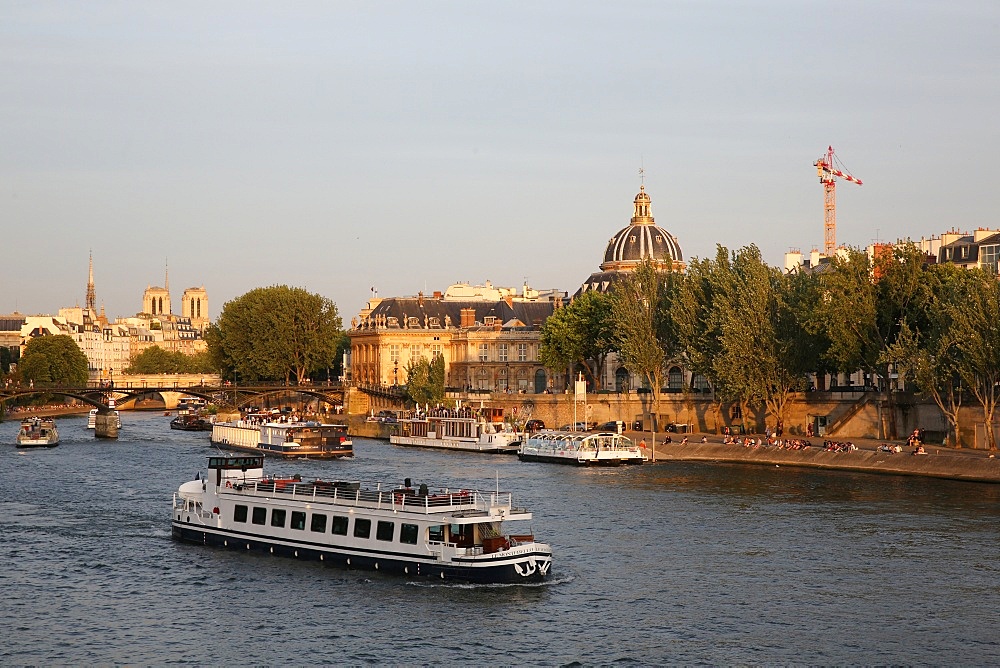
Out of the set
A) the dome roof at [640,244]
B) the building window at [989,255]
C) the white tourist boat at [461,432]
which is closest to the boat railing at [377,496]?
the white tourist boat at [461,432]

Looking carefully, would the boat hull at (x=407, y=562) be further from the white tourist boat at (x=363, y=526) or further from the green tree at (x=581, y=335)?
the green tree at (x=581, y=335)

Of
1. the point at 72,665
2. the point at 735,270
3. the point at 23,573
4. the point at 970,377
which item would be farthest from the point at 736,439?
the point at 72,665

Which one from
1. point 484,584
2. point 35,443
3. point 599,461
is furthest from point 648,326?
point 484,584

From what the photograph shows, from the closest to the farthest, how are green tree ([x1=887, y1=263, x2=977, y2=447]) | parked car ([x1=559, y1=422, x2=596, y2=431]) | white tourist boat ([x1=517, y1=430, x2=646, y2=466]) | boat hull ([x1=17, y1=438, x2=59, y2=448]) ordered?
green tree ([x1=887, y1=263, x2=977, y2=447]) → white tourist boat ([x1=517, y1=430, x2=646, y2=466]) → boat hull ([x1=17, y1=438, x2=59, y2=448]) → parked car ([x1=559, y1=422, x2=596, y2=431])

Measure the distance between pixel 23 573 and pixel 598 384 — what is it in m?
84.2

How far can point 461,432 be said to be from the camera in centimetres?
11362

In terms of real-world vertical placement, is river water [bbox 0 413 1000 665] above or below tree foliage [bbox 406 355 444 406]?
below

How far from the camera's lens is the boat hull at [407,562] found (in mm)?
48094

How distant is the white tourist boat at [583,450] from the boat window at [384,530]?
43.2 meters

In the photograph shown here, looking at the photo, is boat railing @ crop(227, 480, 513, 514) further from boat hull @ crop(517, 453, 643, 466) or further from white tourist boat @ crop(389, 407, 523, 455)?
white tourist boat @ crop(389, 407, 523, 455)

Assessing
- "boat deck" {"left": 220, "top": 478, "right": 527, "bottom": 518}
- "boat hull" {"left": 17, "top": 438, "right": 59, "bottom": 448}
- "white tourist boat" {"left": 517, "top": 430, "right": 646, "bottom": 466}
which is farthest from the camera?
"boat hull" {"left": 17, "top": 438, "right": 59, "bottom": 448}

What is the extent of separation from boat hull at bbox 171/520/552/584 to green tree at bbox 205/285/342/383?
106312mm

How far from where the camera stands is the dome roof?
467ft

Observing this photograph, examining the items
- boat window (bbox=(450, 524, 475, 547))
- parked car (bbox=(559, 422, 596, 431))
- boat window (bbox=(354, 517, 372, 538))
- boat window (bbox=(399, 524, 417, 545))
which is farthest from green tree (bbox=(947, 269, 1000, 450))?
boat window (bbox=(354, 517, 372, 538))
